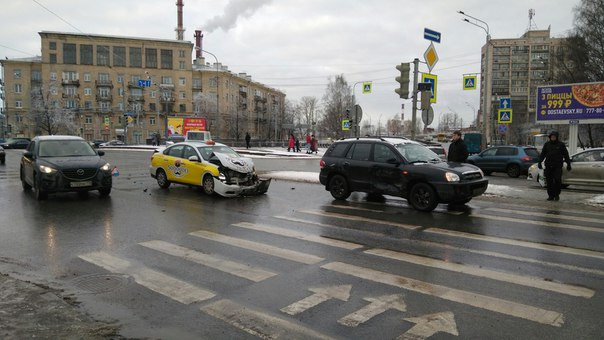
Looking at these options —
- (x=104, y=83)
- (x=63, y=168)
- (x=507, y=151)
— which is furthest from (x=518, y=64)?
(x=63, y=168)

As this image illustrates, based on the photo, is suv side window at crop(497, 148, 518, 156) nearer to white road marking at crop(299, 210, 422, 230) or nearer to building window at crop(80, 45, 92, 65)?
white road marking at crop(299, 210, 422, 230)

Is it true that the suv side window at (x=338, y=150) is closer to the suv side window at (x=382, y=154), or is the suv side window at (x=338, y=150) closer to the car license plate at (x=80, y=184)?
the suv side window at (x=382, y=154)

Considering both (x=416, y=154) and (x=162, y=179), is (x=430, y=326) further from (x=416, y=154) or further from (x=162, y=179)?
(x=162, y=179)

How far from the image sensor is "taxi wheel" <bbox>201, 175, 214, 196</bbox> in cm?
1253

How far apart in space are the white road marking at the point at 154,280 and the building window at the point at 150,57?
94727 millimetres

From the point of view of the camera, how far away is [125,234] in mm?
7785

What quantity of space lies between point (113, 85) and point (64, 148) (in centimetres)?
8857

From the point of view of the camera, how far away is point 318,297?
4711 mm

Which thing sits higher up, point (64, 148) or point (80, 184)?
point (64, 148)

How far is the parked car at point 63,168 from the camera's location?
1116 cm

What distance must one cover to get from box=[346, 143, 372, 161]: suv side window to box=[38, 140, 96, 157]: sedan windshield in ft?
23.9

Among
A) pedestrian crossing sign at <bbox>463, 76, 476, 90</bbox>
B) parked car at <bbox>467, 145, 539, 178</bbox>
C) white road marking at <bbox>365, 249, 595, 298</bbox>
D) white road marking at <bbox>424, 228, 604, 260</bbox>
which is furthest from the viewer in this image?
pedestrian crossing sign at <bbox>463, 76, 476, 90</bbox>

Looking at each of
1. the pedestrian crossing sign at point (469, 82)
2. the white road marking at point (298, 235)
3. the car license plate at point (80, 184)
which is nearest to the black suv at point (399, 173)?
the white road marking at point (298, 235)

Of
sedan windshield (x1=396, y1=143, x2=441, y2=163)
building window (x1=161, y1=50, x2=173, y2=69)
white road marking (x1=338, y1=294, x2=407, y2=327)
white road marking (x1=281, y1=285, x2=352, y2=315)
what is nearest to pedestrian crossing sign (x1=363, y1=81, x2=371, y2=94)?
sedan windshield (x1=396, y1=143, x2=441, y2=163)
